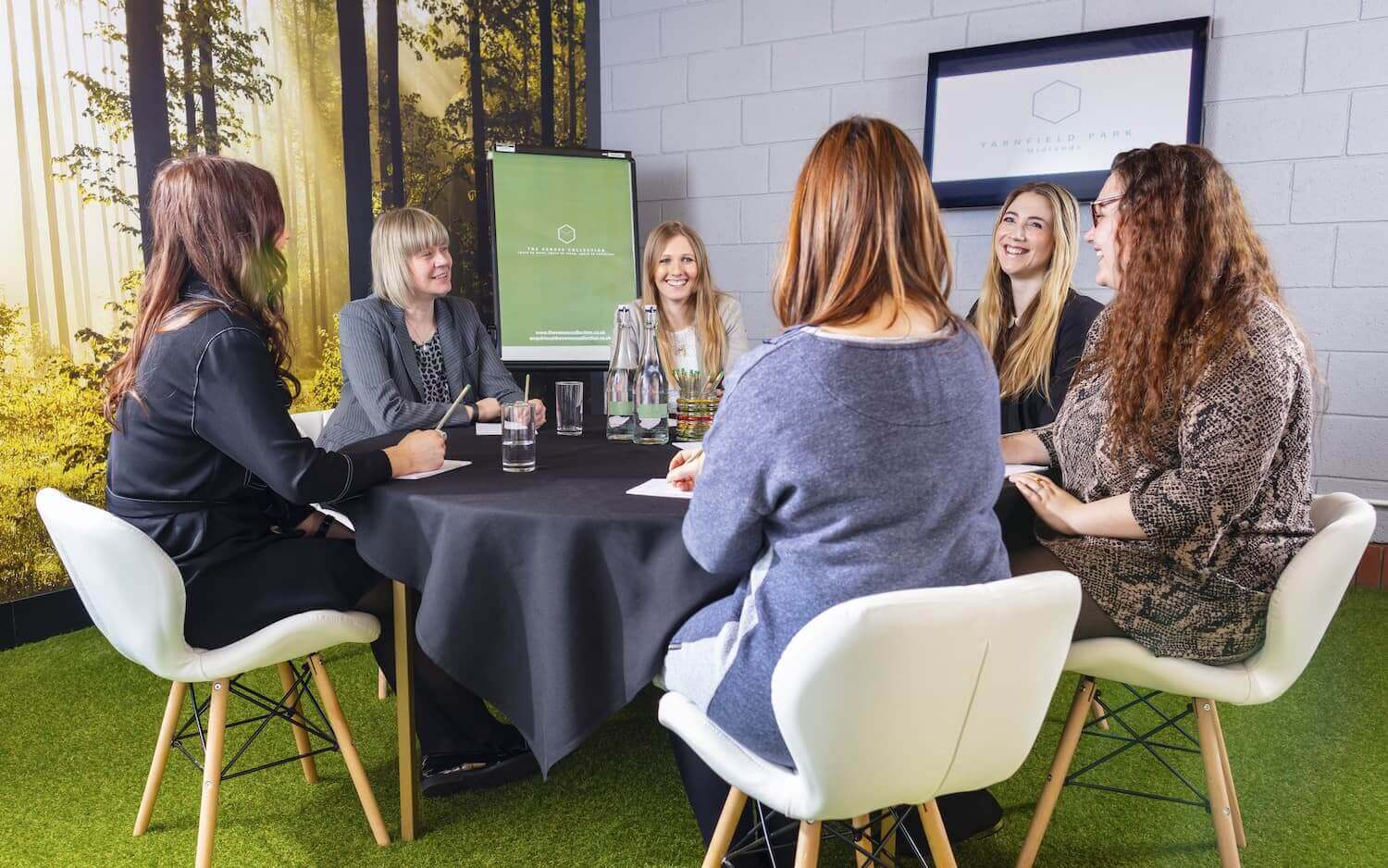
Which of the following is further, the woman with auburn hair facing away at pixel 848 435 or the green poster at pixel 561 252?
the green poster at pixel 561 252

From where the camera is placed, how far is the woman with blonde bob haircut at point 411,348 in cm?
288

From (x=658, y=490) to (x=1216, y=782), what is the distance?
3.60ft

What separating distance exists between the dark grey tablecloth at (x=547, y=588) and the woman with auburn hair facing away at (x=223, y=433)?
0.59 ft

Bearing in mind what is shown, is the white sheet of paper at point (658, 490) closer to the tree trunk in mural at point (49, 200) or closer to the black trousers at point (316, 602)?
the black trousers at point (316, 602)

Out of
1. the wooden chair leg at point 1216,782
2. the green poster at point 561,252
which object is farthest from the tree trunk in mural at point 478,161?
the wooden chair leg at point 1216,782

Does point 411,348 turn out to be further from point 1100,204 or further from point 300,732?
point 1100,204

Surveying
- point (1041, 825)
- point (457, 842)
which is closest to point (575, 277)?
point (457, 842)

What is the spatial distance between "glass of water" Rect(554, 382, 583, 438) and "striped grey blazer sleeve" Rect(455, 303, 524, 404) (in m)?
0.84

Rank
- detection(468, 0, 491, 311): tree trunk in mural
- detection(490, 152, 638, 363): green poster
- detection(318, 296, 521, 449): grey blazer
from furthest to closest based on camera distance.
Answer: detection(468, 0, 491, 311): tree trunk in mural < detection(490, 152, 638, 363): green poster < detection(318, 296, 521, 449): grey blazer

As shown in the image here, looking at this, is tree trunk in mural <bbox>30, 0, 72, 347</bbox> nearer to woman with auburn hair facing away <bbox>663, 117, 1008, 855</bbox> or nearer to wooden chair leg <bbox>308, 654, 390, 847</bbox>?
wooden chair leg <bbox>308, 654, 390, 847</bbox>

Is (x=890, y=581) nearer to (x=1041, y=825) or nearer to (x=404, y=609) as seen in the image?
(x=1041, y=825)

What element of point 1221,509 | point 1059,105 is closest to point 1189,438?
point 1221,509

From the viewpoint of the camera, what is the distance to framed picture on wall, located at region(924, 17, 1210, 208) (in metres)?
3.69

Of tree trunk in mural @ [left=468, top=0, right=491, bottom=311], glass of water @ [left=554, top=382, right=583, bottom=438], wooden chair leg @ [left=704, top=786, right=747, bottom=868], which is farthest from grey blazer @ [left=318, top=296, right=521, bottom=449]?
wooden chair leg @ [left=704, top=786, right=747, bottom=868]
